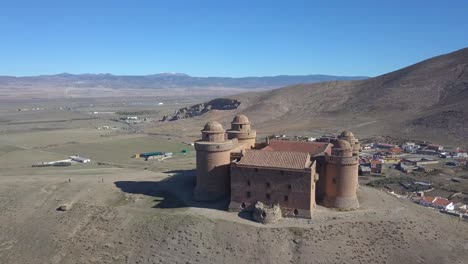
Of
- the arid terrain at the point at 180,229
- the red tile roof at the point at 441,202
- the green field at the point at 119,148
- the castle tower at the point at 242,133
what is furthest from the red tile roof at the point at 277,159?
the green field at the point at 119,148

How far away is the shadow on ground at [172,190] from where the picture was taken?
38312 millimetres

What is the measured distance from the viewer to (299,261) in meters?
30.1

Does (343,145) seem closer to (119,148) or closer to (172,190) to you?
(172,190)

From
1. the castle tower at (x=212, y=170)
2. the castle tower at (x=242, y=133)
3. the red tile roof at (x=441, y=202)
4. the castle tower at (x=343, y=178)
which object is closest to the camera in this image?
the castle tower at (x=343, y=178)

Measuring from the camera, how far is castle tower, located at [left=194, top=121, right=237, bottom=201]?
3869cm

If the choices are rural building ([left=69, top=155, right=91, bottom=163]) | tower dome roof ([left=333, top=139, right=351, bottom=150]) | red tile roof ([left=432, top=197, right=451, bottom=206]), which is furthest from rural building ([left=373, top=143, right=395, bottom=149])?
rural building ([left=69, top=155, right=91, bottom=163])

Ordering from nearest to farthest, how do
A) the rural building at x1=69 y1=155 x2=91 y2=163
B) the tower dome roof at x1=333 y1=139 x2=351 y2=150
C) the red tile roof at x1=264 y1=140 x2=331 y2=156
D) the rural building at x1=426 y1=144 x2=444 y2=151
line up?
the tower dome roof at x1=333 y1=139 x2=351 y2=150, the red tile roof at x1=264 y1=140 x2=331 y2=156, the rural building at x1=69 y1=155 x2=91 y2=163, the rural building at x1=426 y1=144 x2=444 y2=151

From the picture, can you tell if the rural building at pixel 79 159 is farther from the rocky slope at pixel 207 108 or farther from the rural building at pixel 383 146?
the rocky slope at pixel 207 108

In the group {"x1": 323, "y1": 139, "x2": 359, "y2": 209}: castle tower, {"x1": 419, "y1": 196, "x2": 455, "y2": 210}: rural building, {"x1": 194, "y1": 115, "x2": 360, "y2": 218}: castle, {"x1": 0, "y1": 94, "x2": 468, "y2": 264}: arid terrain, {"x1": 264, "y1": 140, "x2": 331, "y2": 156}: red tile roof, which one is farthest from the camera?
{"x1": 419, "y1": 196, "x2": 455, "y2": 210}: rural building

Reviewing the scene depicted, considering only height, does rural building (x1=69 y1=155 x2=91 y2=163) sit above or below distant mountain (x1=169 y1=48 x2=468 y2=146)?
below

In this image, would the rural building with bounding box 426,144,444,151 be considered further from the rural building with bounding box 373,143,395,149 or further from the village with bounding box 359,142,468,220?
the rural building with bounding box 373,143,395,149

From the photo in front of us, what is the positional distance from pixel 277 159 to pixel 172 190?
12.2 m

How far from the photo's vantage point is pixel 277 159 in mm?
36062

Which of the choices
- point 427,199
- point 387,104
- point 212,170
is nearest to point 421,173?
point 427,199
